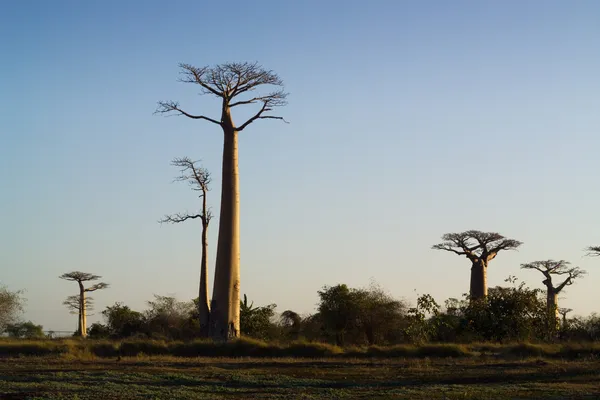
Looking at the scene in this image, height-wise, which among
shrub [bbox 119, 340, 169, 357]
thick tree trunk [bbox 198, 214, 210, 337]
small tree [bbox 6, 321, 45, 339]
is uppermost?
thick tree trunk [bbox 198, 214, 210, 337]

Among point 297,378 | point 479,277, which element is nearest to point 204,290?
point 297,378

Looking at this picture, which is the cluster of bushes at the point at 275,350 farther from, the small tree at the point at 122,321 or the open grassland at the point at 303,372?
the small tree at the point at 122,321

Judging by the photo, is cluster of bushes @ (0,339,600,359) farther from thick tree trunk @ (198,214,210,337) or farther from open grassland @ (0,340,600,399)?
thick tree trunk @ (198,214,210,337)

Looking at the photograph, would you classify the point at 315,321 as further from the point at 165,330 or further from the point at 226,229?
the point at 226,229

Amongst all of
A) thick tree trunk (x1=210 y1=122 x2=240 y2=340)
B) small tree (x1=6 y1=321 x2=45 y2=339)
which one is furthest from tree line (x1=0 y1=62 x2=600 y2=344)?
small tree (x1=6 y1=321 x2=45 y2=339)

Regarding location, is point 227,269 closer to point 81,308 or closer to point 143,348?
point 143,348

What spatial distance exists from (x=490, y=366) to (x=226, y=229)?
376 inches

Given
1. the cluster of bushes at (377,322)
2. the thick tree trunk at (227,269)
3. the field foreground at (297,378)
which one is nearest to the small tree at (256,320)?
the cluster of bushes at (377,322)

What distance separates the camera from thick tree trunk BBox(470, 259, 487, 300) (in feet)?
122

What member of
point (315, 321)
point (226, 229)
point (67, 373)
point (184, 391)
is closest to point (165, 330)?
point (315, 321)

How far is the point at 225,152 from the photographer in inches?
933

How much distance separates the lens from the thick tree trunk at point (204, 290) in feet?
77.6

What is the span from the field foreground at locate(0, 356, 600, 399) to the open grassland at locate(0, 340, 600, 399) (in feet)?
0.05

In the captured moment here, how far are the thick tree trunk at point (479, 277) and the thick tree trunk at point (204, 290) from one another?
16284 millimetres
